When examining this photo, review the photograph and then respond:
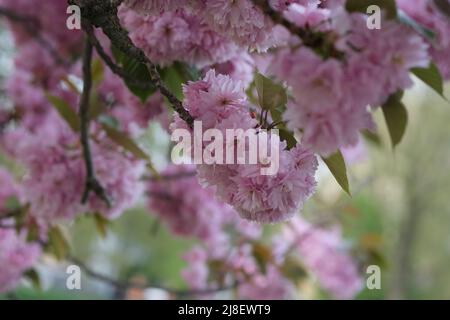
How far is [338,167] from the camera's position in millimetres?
665

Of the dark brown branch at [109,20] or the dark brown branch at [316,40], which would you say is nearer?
the dark brown branch at [316,40]

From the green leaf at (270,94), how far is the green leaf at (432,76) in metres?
0.24

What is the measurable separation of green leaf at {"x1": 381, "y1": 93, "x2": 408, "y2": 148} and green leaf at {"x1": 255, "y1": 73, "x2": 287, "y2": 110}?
0.45 feet

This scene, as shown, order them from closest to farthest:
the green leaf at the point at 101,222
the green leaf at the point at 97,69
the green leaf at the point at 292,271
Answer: the green leaf at the point at 97,69, the green leaf at the point at 101,222, the green leaf at the point at 292,271

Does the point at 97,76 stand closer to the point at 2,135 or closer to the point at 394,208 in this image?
the point at 2,135

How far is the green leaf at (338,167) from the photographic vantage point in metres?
0.66

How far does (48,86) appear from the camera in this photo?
6.36ft

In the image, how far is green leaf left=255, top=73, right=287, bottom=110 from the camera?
63cm

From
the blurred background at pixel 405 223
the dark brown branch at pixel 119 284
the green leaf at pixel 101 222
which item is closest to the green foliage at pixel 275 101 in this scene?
the green leaf at pixel 101 222

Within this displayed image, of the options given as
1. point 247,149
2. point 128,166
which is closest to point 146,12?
point 247,149

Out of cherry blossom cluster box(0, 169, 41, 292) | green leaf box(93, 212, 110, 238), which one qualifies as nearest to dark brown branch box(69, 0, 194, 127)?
green leaf box(93, 212, 110, 238)

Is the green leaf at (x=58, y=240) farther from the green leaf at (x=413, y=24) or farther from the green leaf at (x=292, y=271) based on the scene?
the green leaf at (x=413, y=24)

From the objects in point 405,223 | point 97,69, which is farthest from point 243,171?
point 405,223
